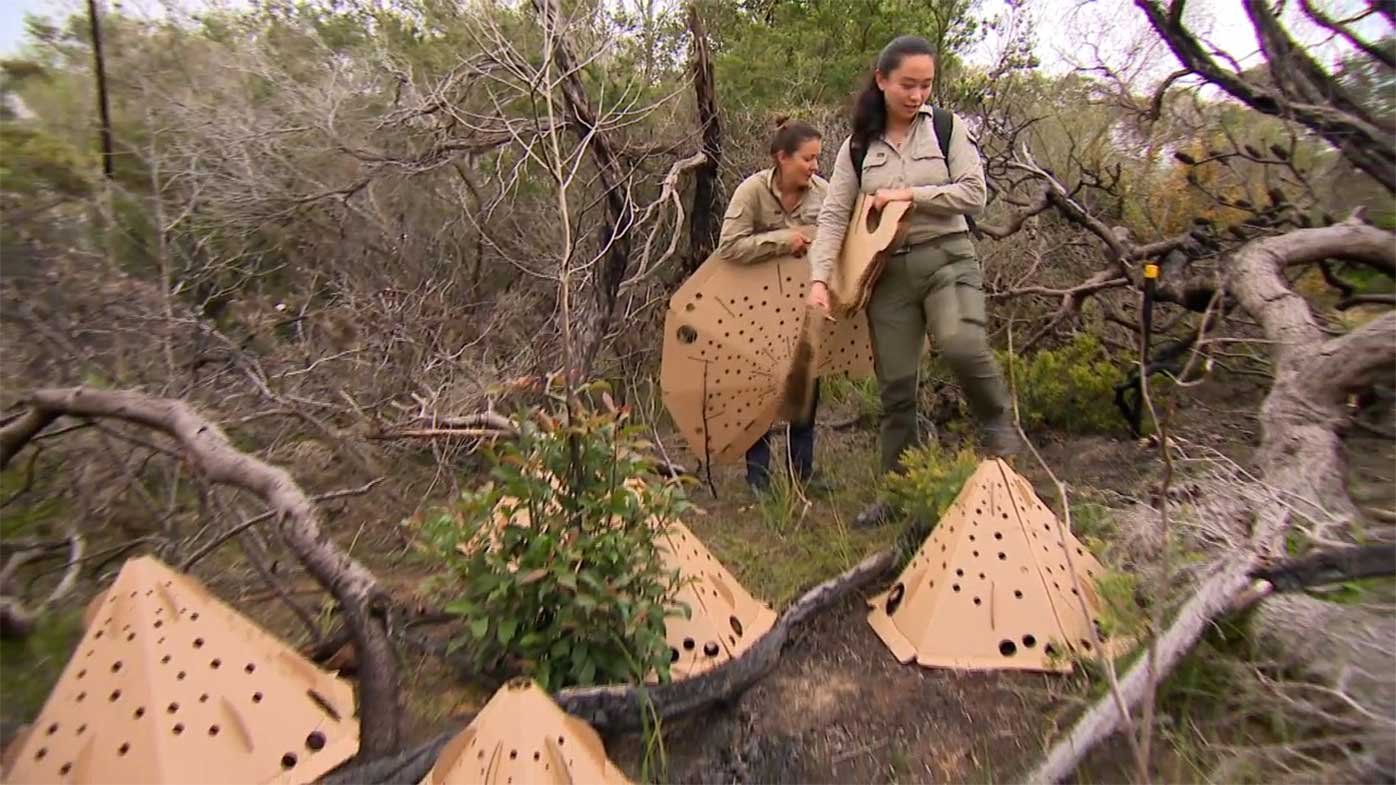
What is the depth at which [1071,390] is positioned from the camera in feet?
15.9

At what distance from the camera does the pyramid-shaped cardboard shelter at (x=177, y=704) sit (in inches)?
84.8

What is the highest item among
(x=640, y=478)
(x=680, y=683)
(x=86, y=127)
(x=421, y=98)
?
(x=421, y=98)

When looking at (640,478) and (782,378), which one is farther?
(782,378)

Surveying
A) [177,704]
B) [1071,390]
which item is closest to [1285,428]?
[1071,390]

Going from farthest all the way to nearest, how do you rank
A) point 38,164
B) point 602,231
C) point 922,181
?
point 602,231
point 922,181
point 38,164

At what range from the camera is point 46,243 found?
136 inches

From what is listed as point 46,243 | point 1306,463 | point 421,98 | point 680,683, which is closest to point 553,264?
point 421,98

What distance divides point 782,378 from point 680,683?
2.00 m

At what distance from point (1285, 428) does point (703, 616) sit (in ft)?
6.55

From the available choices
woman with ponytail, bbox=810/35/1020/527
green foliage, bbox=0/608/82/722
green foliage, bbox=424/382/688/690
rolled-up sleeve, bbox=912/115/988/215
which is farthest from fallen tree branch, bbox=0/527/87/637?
rolled-up sleeve, bbox=912/115/988/215

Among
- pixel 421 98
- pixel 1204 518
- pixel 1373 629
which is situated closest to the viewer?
pixel 1373 629

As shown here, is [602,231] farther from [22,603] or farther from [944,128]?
[22,603]

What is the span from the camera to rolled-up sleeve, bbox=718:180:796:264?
4375 millimetres

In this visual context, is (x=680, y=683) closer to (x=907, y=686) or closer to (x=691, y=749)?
(x=691, y=749)
